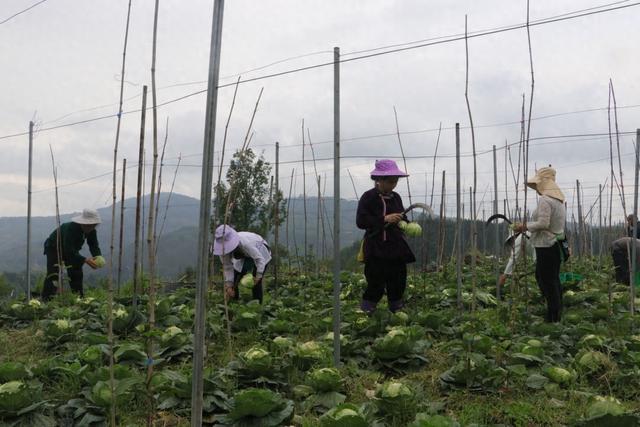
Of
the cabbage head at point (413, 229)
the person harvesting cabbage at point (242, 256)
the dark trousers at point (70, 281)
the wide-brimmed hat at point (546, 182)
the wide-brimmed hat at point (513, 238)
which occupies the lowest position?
the dark trousers at point (70, 281)

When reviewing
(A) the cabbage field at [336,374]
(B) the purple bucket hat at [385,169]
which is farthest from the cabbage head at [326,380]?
(B) the purple bucket hat at [385,169]

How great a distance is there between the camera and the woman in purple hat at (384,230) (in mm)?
4266

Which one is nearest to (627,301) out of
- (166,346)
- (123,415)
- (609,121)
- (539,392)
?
(609,121)

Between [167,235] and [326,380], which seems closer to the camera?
[326,380]

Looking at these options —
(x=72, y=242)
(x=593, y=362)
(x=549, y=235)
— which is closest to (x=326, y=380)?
(x=593, y=362)

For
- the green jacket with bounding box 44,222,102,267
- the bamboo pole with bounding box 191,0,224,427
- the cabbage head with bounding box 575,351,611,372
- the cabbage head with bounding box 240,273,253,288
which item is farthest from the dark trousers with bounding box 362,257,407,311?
the green jacket with bounding box 44,222,102,267

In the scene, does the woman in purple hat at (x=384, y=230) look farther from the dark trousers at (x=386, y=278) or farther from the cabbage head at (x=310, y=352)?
the cabbage head at (x=310, y=352)

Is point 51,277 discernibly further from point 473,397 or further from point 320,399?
point 473,397

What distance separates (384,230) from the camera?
4301 mm

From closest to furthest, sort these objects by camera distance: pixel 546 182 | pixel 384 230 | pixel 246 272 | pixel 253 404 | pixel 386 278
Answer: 1. pixel 253 404
2. pixel 384 230
3. pixel 386 278
4. pixel 546 182
5. pixel 246 272

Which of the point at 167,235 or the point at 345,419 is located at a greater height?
the point at 167,235

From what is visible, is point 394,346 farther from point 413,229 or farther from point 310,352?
point 413,229

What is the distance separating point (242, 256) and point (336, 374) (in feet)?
8.92

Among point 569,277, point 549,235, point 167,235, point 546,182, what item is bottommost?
point 569,277
